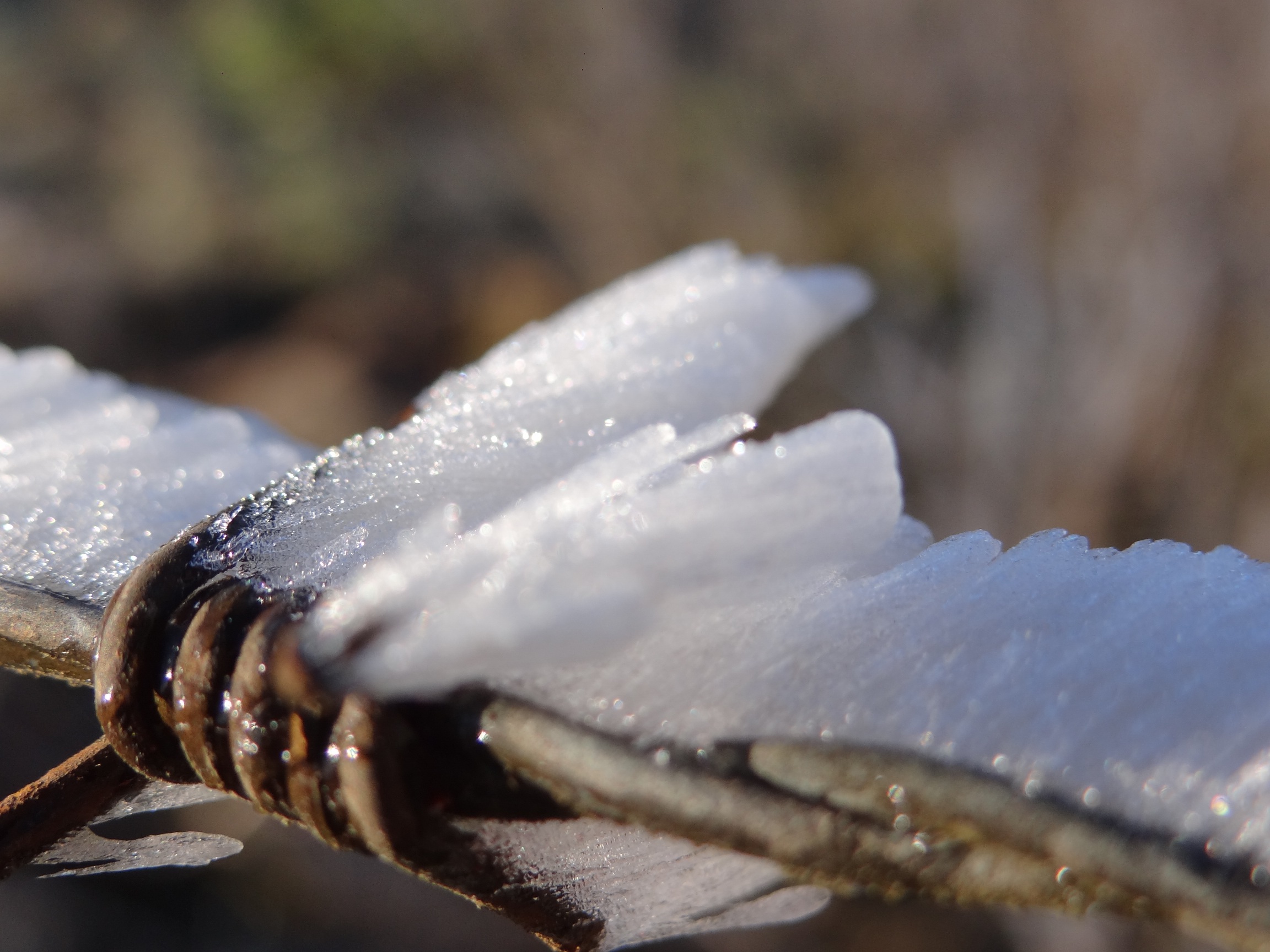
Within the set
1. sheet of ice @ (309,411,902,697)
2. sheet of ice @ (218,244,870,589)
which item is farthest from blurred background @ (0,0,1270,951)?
sheet of ice @ (309,411,902,697)

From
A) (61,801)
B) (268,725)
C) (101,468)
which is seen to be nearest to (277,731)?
(268,725)

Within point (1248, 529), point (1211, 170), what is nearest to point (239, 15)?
point (1211, 170)

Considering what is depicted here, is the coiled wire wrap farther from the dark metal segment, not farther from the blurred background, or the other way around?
the blurred background

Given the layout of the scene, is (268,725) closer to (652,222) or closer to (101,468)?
(101,468)

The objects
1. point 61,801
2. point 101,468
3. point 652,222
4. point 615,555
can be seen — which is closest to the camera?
point 615,555

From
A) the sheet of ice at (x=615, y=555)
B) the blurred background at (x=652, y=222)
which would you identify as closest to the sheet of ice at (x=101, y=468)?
the sheet of ice at (x=615, y=555)

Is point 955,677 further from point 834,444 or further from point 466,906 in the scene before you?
point 466,906
